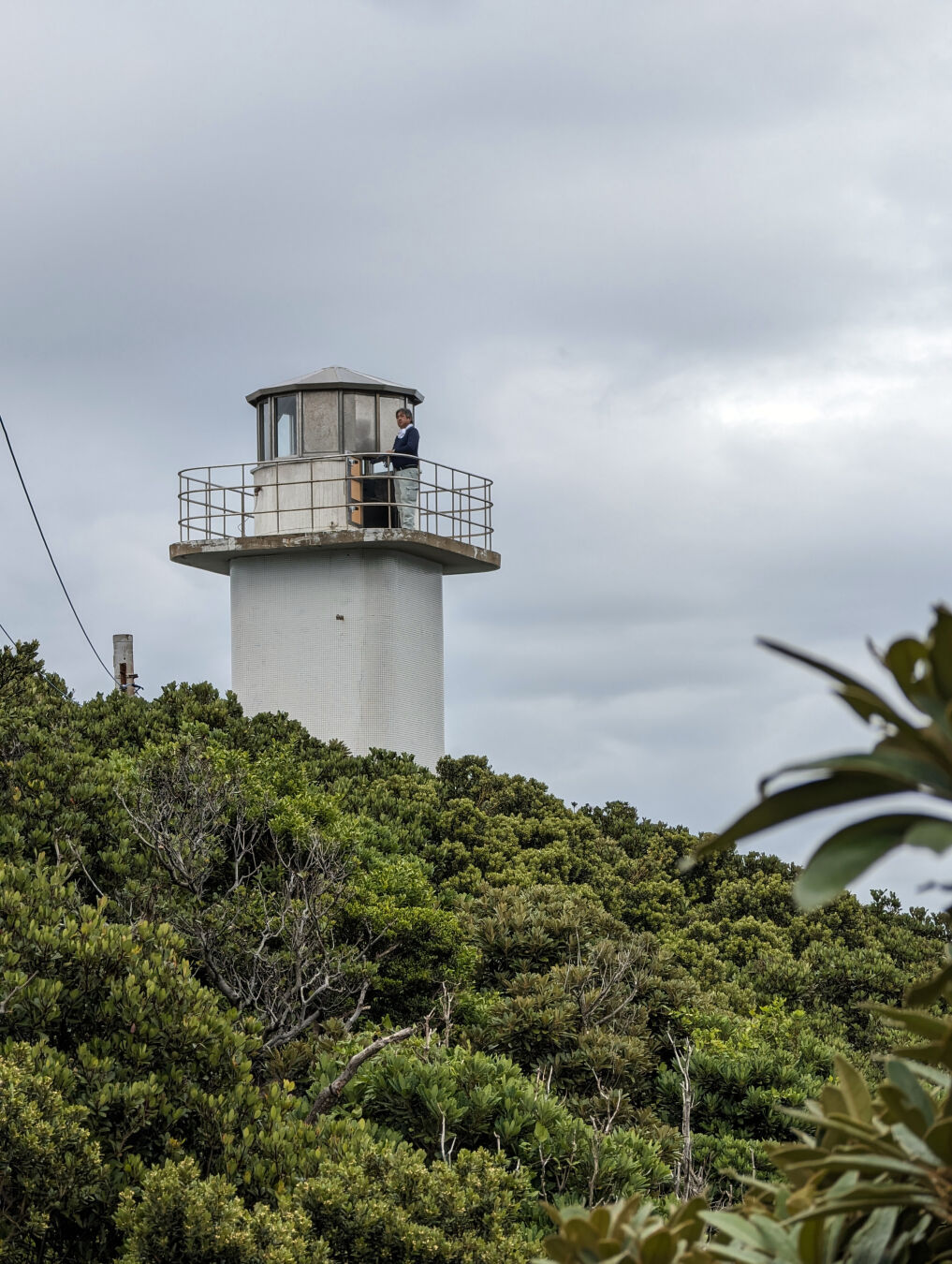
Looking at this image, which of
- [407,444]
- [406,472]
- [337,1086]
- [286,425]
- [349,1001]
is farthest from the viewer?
[286,425]

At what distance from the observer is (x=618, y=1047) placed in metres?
9.62

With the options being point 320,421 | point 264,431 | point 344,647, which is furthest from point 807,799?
point 264,431

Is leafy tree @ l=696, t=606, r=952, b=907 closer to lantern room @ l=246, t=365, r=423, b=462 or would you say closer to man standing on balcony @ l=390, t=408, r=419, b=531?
man standing on balcony @ l=390, t=408, r=419, b=531

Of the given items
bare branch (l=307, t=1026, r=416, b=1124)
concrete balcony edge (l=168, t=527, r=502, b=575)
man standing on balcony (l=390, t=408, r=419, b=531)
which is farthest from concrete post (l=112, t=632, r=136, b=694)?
bare branch (l=307, t=1026, r=416, b=1124)

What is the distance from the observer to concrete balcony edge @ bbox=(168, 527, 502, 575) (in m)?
22.3

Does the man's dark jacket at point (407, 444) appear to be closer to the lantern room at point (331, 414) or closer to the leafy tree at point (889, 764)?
the lantern room at point (331, 414)

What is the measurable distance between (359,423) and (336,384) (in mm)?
814

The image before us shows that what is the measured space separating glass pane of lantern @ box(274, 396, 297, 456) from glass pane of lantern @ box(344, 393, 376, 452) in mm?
987

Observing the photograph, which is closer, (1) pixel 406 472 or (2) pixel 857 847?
(2) pixel 857 847

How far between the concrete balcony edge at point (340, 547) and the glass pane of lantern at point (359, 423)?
71.7 inches

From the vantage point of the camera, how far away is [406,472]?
23.3 meters

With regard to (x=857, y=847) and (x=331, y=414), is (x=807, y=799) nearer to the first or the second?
(x=857, y=847)

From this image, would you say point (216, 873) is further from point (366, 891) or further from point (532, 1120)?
point (532, 1120)

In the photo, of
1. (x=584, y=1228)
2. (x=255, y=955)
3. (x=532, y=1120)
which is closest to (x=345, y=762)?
(x=255, y=955)
